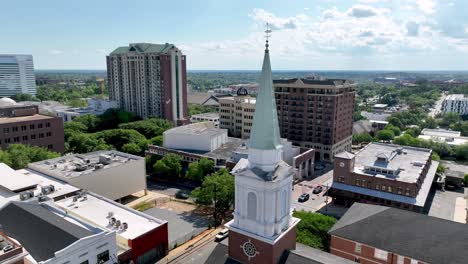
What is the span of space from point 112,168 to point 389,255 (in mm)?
50118

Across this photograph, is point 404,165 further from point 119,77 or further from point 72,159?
point 119,77

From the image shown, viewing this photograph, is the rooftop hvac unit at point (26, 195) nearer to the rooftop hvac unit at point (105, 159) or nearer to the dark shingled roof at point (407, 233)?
the rooftop hvac unit at point (105, 159)

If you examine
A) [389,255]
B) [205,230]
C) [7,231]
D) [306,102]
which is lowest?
[205,230]

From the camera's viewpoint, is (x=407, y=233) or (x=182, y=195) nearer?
(x=407, y=233)

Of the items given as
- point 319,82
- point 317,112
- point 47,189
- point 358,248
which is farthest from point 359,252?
point 319,82

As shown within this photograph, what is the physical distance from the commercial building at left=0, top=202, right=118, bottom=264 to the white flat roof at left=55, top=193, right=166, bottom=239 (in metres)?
4.30

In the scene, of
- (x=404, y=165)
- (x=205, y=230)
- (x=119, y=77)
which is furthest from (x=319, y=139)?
(x=119, y=77)

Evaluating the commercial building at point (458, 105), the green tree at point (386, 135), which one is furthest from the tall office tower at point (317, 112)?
the commercial building at point (458, 105)

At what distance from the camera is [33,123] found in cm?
9338

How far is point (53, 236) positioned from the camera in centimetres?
3481

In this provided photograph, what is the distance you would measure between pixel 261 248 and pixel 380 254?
1976 cm

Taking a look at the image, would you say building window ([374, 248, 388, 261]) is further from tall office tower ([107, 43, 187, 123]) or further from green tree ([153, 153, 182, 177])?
tall office tower ([107, 43, 187, 123])

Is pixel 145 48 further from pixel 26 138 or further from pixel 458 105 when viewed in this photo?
pixel 458 105

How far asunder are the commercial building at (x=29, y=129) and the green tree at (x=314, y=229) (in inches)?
3163
